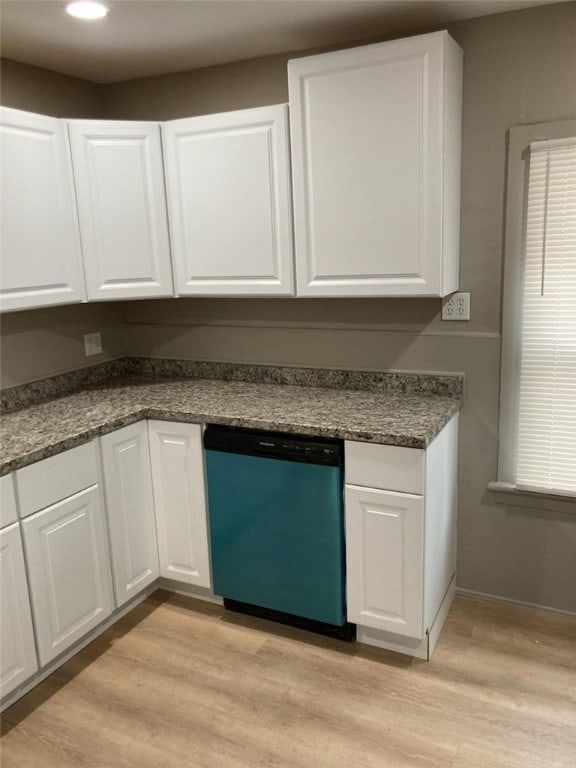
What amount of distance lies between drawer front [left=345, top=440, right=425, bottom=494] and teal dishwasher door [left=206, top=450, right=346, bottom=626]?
3.0 inches

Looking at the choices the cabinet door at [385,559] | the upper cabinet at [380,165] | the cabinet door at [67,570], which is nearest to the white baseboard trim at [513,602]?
the cabinet door at [385,559]

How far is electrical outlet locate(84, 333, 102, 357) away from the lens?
3.03 metres

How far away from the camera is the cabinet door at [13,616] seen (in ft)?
6.56

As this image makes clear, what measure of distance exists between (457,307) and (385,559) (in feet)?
3.35

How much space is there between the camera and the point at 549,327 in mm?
2344

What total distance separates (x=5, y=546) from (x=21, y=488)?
0.61ft

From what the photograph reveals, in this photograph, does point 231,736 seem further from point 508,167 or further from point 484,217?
point 508,167

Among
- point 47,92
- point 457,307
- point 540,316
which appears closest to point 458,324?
point 457,307

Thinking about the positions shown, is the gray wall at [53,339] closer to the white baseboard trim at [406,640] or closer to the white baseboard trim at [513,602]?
the white baseboard trim at [406,640]

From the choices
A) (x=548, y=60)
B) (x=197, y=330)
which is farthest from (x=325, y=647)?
(x=548, y=60)

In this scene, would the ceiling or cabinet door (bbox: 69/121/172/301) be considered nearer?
the ceiling

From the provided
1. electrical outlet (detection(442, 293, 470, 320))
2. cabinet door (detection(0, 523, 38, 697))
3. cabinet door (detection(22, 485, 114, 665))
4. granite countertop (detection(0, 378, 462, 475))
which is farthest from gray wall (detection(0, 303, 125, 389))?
electrical outlet (detection(442, 293, 470, 320))

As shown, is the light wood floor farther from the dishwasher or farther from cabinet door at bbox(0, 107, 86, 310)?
cabinet door at bbox(0, 107, 86, 310)

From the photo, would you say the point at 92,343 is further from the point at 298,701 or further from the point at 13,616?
the point at 298,701
